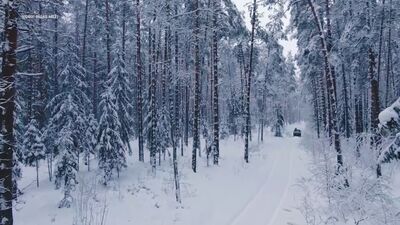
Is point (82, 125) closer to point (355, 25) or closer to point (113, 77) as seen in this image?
point (113, 77)

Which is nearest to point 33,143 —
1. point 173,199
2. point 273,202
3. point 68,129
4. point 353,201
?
point 68,129

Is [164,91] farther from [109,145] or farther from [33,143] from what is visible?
[33,143]

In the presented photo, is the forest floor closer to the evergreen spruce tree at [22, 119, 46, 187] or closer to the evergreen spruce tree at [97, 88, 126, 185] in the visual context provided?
the evergreen spruce tree at [97, 88, 126, 185]

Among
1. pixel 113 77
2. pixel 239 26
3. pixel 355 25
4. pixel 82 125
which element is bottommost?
pixel 82 125

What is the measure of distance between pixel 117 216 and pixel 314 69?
24.8 metres

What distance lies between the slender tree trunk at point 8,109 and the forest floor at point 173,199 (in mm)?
2387

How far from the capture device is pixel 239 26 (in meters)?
28.2

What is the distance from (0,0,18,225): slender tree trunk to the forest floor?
2.39 m

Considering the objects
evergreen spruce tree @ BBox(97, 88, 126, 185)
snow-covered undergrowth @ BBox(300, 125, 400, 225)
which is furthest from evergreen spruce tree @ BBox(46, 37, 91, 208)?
snow-covered undergrowth @ BBox(300, 125, 400, 225)

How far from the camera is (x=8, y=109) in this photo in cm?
820

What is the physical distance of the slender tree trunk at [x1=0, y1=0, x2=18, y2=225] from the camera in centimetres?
805

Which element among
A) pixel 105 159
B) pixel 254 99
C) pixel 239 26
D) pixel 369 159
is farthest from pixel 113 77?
pixel 254 99

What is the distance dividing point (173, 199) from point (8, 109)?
7.60 m

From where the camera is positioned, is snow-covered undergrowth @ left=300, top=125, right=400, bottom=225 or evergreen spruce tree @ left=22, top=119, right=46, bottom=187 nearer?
snow-covered undergrowth @ left=300, top=125, right=400, bottom=225
